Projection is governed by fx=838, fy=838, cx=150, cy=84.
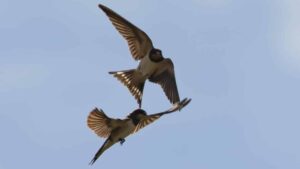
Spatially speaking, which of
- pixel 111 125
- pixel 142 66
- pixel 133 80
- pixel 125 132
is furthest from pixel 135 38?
pixel 125 132

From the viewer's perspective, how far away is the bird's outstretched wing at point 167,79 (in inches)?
417

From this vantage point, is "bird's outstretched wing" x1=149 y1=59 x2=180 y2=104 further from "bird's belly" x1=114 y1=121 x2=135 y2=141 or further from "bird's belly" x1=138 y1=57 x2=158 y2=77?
"bird's belly" x1=114 y1=121 x2=135 y2=141

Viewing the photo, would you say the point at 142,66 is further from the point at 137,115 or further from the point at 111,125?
the point at 137,115

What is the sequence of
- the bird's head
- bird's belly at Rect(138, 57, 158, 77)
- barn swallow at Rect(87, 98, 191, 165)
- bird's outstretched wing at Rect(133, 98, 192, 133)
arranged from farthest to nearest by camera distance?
bird's belly at Rect(138, 57, 158, 77) < barn swallow at Rect(87, 98, 191, 165) < the bird's head < bird's outstretched wing at Rect(133, 98, 192, 133)

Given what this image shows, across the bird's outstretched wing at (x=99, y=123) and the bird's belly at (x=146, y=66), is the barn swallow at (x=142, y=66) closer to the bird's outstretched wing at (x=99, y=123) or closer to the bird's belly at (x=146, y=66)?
the bird's belly at (x=146, y=66)

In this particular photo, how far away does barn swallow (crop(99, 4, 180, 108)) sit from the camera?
10.0 metres

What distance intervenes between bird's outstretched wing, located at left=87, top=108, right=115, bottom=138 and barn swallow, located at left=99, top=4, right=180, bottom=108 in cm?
111

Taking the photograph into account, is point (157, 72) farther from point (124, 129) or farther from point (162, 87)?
point (124, 129)

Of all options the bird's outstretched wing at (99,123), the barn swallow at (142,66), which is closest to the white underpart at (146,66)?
the barn swallow at (142,66)

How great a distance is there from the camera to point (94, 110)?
8797mm

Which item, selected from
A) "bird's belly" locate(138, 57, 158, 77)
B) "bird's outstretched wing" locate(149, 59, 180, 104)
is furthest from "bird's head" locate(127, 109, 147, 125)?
"bird's outstretched wing" locate(149, 59, 180, 104)

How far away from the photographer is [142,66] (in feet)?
33.5

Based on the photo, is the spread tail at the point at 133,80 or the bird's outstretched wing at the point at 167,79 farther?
the bird's outstretched wing at the point at 167,79

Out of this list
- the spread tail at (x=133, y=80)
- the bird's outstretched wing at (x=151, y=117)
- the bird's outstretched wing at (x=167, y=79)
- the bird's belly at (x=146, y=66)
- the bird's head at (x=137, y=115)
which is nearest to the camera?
the bird's outstretched wing at (x=151, y=117)
